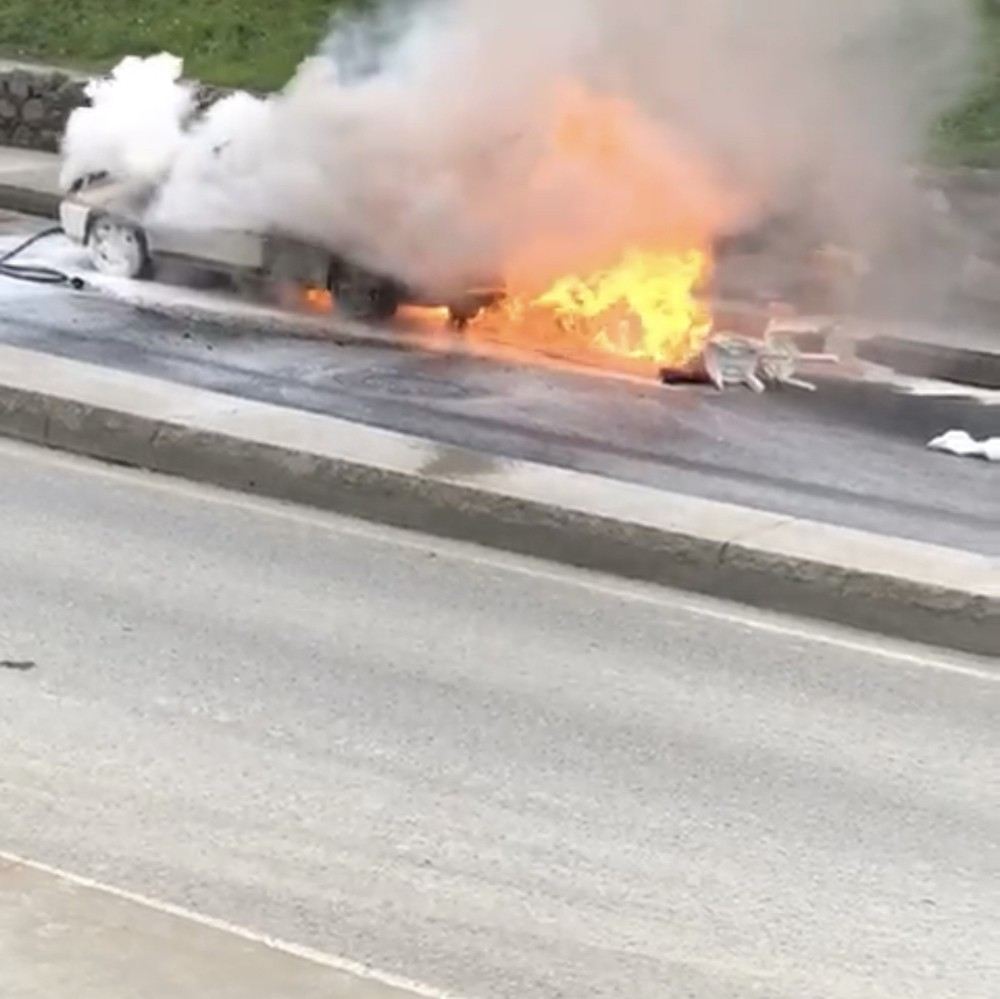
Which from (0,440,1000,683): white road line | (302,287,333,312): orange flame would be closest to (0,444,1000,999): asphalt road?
(0,440,1000,683): white road line

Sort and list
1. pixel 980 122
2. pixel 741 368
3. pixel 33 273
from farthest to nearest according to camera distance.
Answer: pixel 980 122 < pixel 33 273 < pixel 741 368

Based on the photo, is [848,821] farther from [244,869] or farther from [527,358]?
[527,358]

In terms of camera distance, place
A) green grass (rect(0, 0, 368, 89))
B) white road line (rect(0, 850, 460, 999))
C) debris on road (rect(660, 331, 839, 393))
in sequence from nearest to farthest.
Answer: white road line (rect(0, 850, 460, 999)) → debris on road (rect(660, 331, 839, 393)) → green grass (rect(0, 0, 368, 89))

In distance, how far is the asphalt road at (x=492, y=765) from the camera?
459cm

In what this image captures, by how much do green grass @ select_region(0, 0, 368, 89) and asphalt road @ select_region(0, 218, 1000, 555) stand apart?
23.1 feet

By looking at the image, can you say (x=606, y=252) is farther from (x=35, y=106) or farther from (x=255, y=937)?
(x=35, y=106)

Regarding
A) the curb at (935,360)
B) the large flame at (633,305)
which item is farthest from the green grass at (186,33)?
the curb at (935,360)

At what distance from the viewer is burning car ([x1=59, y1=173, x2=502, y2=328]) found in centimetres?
1198

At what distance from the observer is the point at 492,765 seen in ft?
18.3

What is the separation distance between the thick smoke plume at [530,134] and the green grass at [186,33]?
5629 mm

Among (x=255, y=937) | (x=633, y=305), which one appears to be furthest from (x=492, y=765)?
(x=633, y=305)

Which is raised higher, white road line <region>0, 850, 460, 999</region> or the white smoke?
the white smoke

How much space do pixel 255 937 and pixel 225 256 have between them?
8572mm

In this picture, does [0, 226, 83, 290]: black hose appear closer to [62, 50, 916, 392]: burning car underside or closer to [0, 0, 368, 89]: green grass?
[62, 50, 916, 392]: burning car underside
